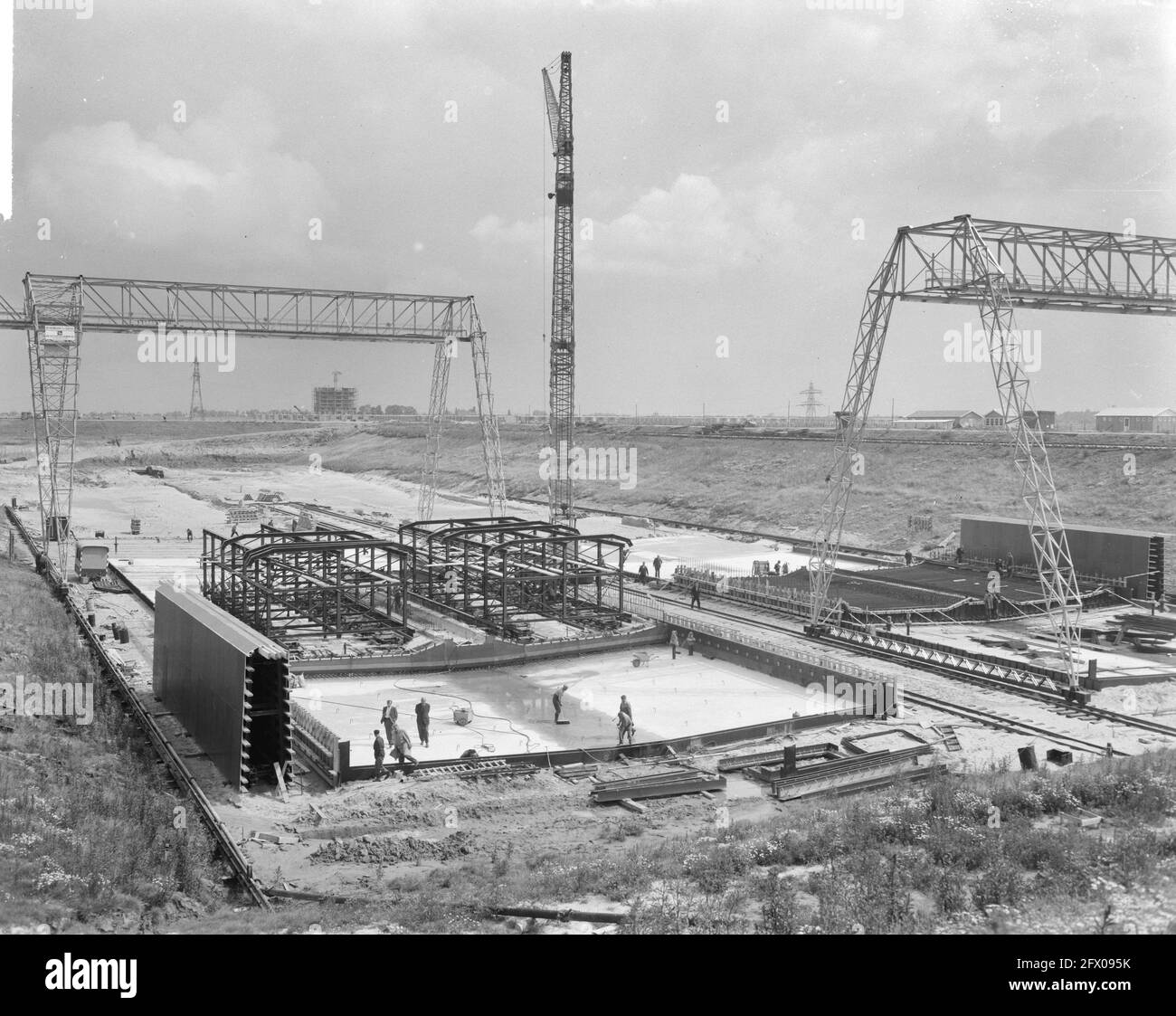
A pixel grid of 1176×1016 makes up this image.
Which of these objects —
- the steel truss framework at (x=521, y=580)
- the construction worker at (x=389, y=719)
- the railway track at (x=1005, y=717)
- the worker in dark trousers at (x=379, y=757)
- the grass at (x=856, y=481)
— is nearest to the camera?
the worker in dark trousers at (x=379, y=757)

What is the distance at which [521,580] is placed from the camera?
31906 mm

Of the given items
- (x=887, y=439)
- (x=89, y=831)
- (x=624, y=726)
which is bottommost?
(x=624, y=726)

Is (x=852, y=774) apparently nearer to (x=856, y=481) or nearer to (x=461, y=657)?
(x=461, y=657)

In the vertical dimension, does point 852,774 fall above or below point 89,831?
below

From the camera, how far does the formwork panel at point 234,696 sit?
59.7ft

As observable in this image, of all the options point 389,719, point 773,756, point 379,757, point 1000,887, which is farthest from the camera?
point 773,756

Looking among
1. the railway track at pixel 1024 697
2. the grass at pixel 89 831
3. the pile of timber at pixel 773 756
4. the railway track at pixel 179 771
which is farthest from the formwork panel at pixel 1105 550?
the grass at pixel 89 831

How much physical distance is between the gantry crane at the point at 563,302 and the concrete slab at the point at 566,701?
20.1 metres

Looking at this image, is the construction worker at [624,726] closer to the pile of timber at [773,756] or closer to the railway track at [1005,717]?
the pile of timber at [773,756]

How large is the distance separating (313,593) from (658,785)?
18.7m

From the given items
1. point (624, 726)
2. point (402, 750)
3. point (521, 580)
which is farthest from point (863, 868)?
point (521, 580)
